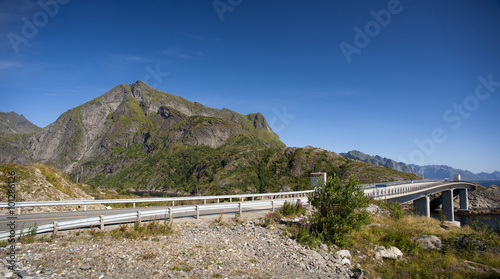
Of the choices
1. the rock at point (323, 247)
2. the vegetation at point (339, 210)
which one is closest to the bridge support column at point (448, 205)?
the vegetation at point (339, 210)


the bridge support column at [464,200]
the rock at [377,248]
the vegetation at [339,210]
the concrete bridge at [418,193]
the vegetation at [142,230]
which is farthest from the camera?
the bridge support column at [464,200]

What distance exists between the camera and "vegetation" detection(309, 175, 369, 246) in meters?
13.7

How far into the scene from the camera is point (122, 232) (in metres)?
11.6

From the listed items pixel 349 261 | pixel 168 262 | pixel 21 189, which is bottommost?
pixel 349 261

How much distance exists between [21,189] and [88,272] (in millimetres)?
17963

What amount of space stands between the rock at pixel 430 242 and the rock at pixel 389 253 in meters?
2.11

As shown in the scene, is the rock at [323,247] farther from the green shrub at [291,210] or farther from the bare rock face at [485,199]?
the bare rock face at [485,199]

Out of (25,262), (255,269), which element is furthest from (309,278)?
(25,262)

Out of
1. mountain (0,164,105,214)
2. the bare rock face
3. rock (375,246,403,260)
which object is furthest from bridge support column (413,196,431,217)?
mountain (0,164,105,214)

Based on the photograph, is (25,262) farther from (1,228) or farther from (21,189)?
(21,189)

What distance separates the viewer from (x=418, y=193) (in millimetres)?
56281

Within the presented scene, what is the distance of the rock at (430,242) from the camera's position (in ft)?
48.5

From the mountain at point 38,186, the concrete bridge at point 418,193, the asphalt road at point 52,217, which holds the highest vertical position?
the mountain at point 38,186

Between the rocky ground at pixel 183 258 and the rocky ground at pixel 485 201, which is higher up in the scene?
the rocky ground at pixel 183 258
